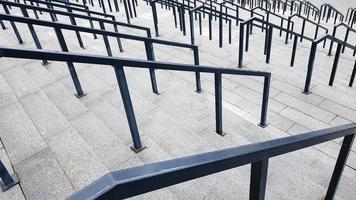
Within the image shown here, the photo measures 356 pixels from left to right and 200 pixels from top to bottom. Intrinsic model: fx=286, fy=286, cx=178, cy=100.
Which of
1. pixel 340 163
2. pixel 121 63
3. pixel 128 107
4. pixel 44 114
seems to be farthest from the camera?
pixel 44 114

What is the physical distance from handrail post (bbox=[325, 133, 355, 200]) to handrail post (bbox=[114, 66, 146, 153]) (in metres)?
1.59

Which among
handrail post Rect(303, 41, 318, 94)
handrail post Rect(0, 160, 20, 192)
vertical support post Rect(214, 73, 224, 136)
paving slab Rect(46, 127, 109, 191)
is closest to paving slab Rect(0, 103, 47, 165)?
paving slab Rect(46, 127, 109, 191)

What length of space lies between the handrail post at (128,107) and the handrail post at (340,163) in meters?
1.59

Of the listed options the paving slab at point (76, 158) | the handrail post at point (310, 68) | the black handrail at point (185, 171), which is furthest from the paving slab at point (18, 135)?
the handrail post at point (310, 68)

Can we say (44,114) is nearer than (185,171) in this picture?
No

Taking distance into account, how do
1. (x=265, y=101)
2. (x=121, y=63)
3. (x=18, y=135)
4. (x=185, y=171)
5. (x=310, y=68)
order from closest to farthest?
1. (x=185, y=171)
2. (x=121, y=63)
3. (x=18, y=135)
4. (x=265, y=101)
5. (x=310, y=68)

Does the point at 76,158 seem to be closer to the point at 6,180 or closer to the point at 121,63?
the point at 6,180

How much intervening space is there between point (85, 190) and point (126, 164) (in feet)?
5.64

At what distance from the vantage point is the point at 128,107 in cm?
232

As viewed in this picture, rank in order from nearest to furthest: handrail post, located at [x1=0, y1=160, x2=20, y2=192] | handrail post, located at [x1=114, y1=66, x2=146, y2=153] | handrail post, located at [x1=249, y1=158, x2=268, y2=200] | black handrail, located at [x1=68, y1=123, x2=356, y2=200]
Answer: black handrail, located at [x1=68, y1=123, x2=356, y2=200] → handrail post, located at [x1=249, y1=158, x2=268, y2=200] → handrail post, located at [x1=0, y1=160, x2=20, y2=192] → handrail post, located at [x1=114, y1=66, x2=146, y2=153]

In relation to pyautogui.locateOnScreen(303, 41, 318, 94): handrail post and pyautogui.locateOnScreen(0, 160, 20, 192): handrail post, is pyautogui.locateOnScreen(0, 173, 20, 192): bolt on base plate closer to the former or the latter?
pyautogui.locateOnScreen(0, 160, 20, 192): handrail post

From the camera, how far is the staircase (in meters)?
2.29

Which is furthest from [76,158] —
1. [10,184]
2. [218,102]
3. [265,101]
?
[265,101]

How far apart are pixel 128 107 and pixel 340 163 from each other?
1.67m
